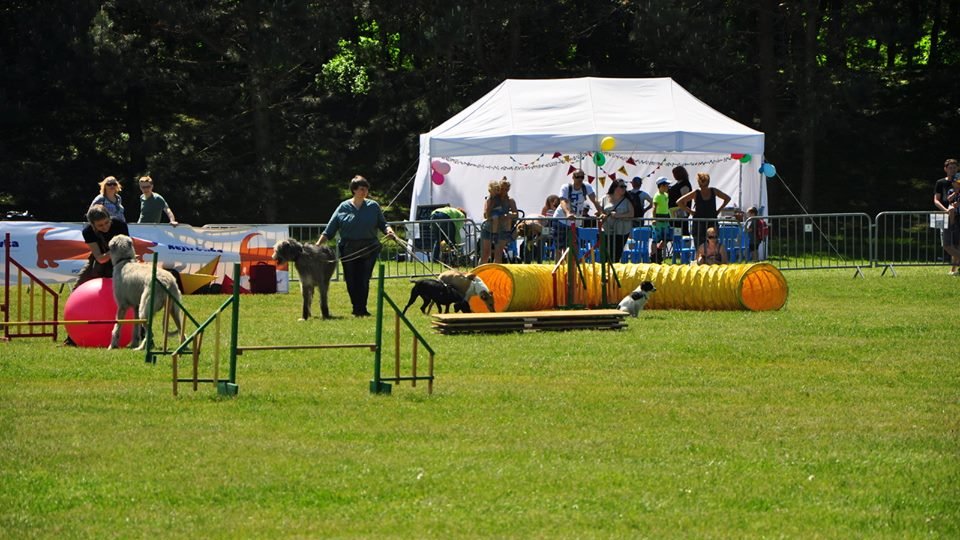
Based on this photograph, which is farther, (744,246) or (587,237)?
(744,246)

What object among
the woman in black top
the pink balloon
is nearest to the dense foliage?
the pink balloon

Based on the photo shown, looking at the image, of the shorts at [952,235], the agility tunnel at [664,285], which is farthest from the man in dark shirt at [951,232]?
the agility tunnel at [664,285]

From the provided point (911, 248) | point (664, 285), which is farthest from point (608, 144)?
point (664, 285)

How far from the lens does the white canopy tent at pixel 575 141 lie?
1070 inches

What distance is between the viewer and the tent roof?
27.1m

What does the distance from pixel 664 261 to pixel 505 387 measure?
13.6 m

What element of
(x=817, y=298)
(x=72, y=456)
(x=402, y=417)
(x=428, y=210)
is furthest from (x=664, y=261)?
(x=72, y=456)

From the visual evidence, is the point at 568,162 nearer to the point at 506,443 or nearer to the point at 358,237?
the point at 358,237

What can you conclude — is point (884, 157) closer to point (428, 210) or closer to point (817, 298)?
point (428, 210)

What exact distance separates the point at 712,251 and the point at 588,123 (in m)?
4.66

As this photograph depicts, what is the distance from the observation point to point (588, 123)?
1088 inches

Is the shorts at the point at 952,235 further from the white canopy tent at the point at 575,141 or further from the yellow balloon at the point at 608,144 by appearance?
the yellow balloon at the point at 608,144

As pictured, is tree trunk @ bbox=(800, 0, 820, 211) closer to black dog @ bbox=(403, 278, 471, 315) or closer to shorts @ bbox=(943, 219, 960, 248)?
shorts @ bbox=(943, 219, 960, 248)

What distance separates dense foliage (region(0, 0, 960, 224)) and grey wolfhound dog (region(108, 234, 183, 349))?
25.3m
